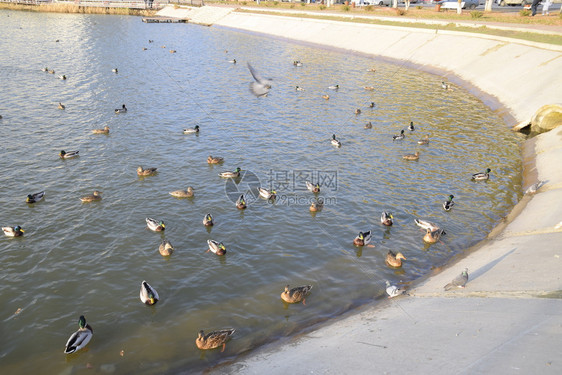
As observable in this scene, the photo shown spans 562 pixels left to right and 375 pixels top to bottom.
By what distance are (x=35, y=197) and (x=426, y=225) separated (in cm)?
2193

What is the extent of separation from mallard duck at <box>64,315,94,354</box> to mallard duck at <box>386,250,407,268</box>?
42.3 ft

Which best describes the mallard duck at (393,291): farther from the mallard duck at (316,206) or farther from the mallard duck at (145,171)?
the mallard duck at (145,171)

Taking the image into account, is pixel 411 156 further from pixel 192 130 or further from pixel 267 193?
pixel 192 130

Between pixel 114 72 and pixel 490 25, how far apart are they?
5465 centimetres

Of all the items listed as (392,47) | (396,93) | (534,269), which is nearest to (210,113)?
(396,93)

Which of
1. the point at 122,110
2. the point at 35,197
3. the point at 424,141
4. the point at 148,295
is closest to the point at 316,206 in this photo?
the point at 148,295

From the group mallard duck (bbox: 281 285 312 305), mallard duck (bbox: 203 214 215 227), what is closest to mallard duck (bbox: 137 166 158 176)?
mallard duck (bbox: 203 214 215 227)

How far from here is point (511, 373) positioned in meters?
10.8

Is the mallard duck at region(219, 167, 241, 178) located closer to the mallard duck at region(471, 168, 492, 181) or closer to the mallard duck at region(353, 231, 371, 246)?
the mallard duck at region(353, 231, 371, 246)

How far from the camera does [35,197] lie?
22516 millimetres

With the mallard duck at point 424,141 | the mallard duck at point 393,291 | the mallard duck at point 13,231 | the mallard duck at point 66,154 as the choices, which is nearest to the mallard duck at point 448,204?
the mallard duck at point 393,291

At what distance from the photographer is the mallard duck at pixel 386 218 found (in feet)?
69.7

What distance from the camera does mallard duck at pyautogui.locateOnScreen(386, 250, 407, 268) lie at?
→ 1839cm

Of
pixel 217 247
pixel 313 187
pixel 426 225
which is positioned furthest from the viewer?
pixel 313 187
